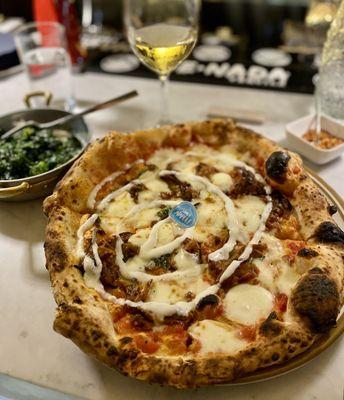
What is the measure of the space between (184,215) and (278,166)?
1.15 feet

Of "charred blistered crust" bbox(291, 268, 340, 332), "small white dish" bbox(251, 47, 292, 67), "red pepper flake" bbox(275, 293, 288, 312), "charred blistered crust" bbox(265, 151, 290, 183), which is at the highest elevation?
"charred blistered crust" bbox(265, 151, 290, 183)

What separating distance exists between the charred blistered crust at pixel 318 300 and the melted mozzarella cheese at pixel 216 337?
168mm

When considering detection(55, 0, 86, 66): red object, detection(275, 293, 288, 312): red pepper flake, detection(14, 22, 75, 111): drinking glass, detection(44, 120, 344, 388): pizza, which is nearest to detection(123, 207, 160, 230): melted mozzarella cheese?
detection(44, 120, 344, 388): pizza

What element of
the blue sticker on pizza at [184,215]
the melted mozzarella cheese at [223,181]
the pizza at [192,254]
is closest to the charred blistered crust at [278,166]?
the pizza at [192,254]

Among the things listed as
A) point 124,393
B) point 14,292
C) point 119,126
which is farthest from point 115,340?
point 119,126

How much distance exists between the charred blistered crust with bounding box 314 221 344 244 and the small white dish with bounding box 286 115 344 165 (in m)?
0.54

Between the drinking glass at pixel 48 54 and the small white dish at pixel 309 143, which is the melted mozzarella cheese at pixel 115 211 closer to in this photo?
the small white dish at pixel 309 143

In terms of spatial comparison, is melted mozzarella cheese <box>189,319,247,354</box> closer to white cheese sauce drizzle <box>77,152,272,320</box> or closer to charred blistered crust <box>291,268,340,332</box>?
white cheese sauce drizzle <box>77,152,272,320</box>

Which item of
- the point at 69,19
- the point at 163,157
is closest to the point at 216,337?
the point at 163,157

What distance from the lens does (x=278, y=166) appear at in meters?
1.44

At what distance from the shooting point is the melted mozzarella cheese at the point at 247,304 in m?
1.11

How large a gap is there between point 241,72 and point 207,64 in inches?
9.4

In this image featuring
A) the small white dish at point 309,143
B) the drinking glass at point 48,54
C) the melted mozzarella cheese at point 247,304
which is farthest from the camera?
the drinking glass at point 48,54

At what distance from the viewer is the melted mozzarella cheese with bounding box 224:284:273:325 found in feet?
3.64
